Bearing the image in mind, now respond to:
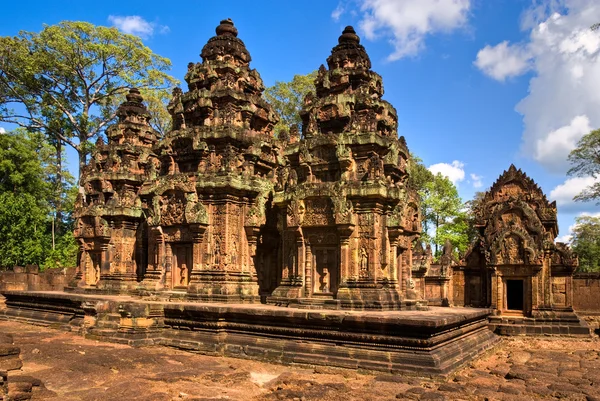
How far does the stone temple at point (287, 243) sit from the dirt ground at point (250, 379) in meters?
0.47

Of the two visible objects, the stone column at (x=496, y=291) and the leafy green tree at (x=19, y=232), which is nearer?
the stone column at (x=496, y=291)

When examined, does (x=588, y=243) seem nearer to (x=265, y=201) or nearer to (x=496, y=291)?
(x=496, y=291)

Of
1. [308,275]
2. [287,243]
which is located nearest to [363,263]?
[308,275]

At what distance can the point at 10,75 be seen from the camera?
2873 centimetres

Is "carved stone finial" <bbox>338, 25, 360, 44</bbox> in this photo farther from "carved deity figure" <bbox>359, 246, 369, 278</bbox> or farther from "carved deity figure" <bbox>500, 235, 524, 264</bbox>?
"carved deity figure" <bbox>500, 235, 524, 264</bbox>

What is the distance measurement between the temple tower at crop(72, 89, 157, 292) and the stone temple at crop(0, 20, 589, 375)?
0.17 feet

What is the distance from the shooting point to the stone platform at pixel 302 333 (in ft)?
28.8

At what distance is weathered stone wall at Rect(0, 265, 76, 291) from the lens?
24.6 m

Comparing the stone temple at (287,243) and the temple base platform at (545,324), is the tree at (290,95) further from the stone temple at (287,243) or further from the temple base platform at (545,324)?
the temple base platform at (545,324)

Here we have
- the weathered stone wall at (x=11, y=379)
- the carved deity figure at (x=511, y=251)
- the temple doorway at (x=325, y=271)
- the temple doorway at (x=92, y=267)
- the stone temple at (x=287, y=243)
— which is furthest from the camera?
the temple doorway at (x=92, y=267)

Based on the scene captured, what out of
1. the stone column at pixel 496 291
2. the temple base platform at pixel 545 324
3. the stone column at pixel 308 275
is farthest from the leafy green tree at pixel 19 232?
the temple base platform at pixel 545 324

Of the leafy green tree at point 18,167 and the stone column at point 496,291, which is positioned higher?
the leafy green tree at point 18,167

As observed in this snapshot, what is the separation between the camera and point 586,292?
61.4ft

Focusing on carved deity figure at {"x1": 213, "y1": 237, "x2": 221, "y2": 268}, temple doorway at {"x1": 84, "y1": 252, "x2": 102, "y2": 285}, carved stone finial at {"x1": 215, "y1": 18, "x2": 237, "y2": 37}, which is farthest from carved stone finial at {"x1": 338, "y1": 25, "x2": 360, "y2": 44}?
temple doorway at {"x1": 84, "y1": 252, "x2": 102, "y2": 285}
